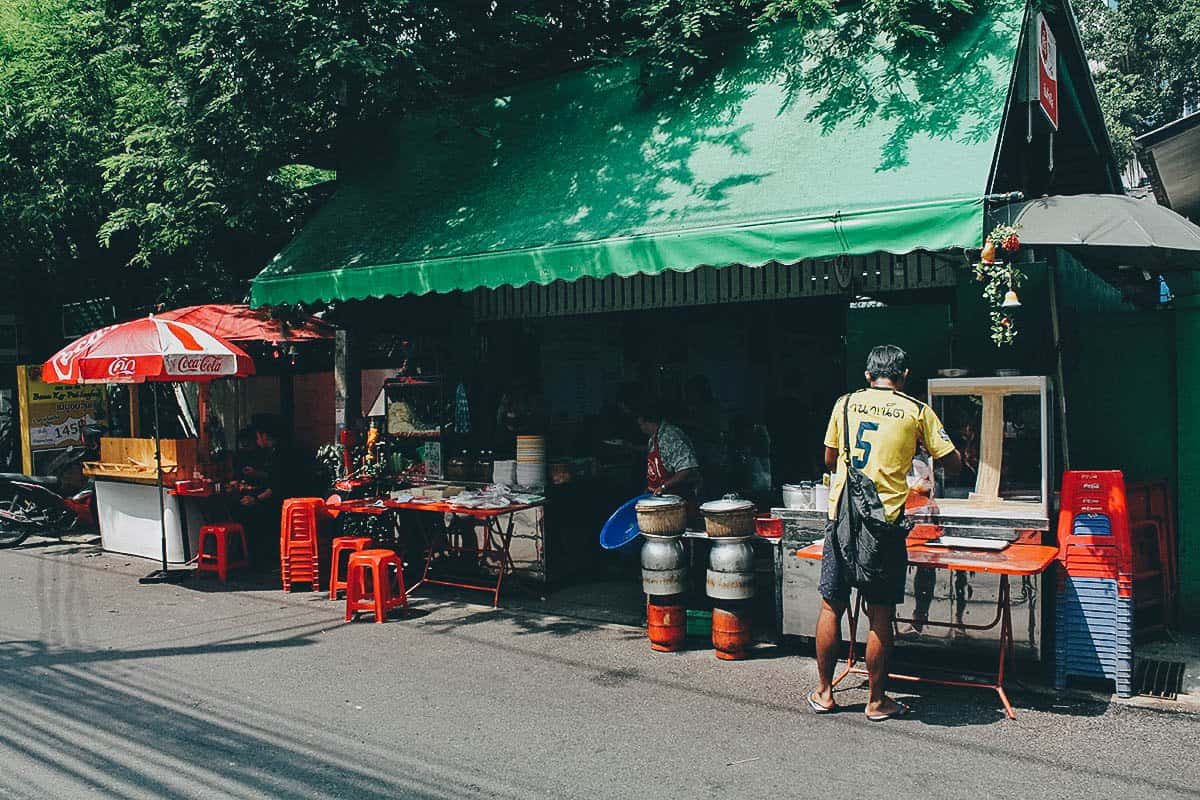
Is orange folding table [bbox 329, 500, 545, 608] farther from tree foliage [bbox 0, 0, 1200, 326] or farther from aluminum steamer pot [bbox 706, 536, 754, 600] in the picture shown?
tree foliage [bbox 0, 0, 1200, 326]

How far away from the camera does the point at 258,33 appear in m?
8.29

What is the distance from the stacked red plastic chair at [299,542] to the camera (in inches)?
347

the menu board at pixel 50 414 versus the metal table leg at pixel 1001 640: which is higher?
the menu board at pixel 50 414

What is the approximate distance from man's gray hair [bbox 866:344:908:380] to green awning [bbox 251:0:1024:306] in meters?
0.70

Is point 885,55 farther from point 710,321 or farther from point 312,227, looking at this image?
point 312,227

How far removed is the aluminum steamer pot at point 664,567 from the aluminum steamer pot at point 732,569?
27cm

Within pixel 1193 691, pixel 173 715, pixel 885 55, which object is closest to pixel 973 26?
pixel 885 55

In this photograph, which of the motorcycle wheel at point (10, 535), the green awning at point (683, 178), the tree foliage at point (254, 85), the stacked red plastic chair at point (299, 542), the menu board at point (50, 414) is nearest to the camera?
the green awning at point (683, 178)

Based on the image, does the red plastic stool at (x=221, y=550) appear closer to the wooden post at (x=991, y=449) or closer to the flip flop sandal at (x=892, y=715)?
the flip flop sandal at (x=892, y=715)

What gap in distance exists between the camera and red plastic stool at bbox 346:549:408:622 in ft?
24.6

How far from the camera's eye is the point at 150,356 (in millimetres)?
8539

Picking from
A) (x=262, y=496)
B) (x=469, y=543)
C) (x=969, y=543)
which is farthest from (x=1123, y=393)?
(x=262, y=496)

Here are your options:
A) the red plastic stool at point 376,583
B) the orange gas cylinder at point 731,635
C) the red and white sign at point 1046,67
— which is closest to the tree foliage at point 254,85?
the red and white sign at point 1046,67

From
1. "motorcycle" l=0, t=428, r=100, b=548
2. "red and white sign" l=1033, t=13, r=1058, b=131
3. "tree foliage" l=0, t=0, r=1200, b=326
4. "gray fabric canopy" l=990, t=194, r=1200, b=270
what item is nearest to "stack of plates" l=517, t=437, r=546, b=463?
"tree foliage" l=0, t=0, r=1200, b=326
